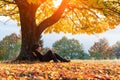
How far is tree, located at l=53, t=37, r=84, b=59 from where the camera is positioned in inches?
4301

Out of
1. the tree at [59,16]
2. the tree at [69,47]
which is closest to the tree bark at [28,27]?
the tree at [59,16]

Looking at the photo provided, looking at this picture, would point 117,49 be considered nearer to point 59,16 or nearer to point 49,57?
point 59,16

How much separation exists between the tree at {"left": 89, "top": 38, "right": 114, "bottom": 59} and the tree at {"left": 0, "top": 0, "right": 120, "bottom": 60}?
75598 mm

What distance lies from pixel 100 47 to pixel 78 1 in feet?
290

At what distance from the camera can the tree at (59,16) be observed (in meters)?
22.5

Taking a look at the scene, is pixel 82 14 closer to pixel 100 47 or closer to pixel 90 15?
pixel 90 15

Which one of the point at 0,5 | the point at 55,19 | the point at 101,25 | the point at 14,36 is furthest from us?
the point at 14,36

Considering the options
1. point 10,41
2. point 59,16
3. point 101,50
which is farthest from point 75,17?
point 101,50

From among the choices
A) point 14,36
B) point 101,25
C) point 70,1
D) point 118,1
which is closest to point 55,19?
point 70,1

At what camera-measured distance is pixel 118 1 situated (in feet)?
71.2

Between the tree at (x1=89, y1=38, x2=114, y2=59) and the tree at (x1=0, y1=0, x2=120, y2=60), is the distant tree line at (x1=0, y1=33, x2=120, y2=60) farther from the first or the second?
the tree at (x1=0, y1=0, x2=120, y2=60)

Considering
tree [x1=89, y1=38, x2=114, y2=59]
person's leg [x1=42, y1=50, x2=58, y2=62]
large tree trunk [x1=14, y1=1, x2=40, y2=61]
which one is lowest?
person's leg [x1=42, y1=50, x2=58, y2=62]

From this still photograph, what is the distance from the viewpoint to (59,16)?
23.4 meters

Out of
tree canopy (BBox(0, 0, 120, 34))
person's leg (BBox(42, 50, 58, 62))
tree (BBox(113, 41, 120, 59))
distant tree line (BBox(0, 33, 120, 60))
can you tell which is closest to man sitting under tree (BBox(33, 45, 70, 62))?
person's leg (BBox(42, 50, 58, 62))
